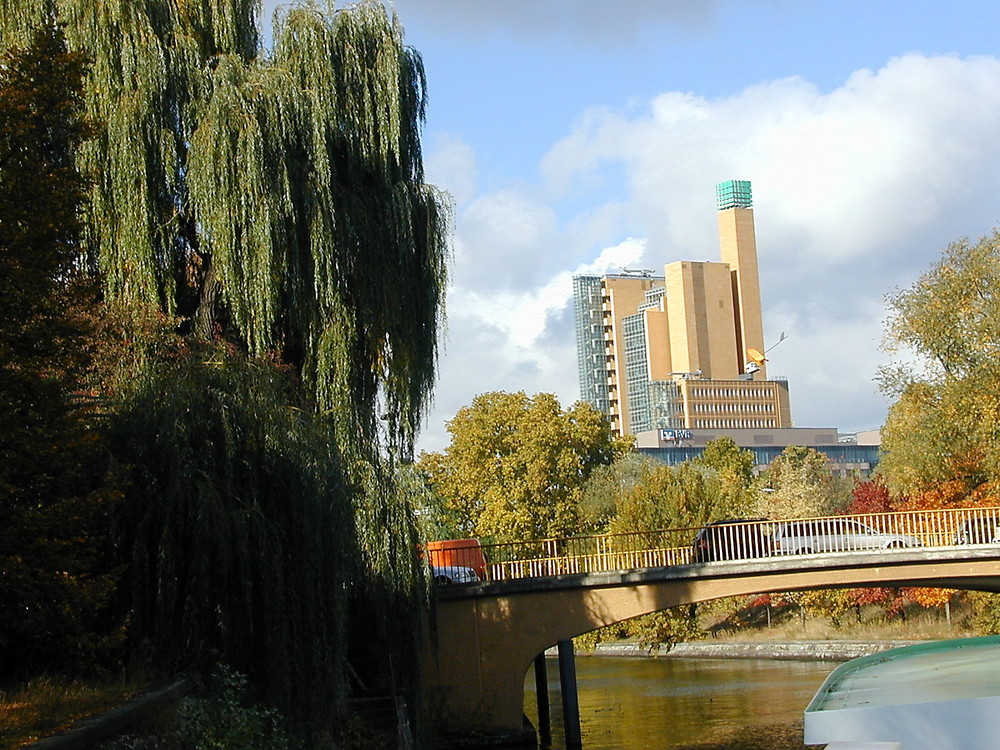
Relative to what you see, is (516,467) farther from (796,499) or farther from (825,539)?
(825,539)

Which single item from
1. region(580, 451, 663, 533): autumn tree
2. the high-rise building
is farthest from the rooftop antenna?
region(580, 451, 663, 533): autumn tree

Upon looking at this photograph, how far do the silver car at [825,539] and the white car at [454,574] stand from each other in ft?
23.3

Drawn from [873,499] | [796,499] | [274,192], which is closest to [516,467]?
[796,499]

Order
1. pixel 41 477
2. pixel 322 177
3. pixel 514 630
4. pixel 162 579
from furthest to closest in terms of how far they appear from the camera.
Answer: pixel 514 630 → pixel 322 177 → pixel 162 579 → pixel 41 477

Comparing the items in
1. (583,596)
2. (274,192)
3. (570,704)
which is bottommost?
(570,704)

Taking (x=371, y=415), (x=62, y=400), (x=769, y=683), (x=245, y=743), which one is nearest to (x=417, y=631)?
(x=371, y=415)

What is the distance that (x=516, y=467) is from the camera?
181 ft

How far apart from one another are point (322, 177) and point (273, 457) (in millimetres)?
5943

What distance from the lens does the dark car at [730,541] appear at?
29375 mm

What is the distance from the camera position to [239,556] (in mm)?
14320

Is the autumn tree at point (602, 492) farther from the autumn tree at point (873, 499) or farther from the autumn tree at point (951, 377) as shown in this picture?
the autumn tree at point (951, 377)

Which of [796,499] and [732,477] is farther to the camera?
[732,477]

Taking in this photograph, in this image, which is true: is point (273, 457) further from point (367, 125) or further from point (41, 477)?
point (367, 125)

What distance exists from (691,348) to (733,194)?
3504 cm
